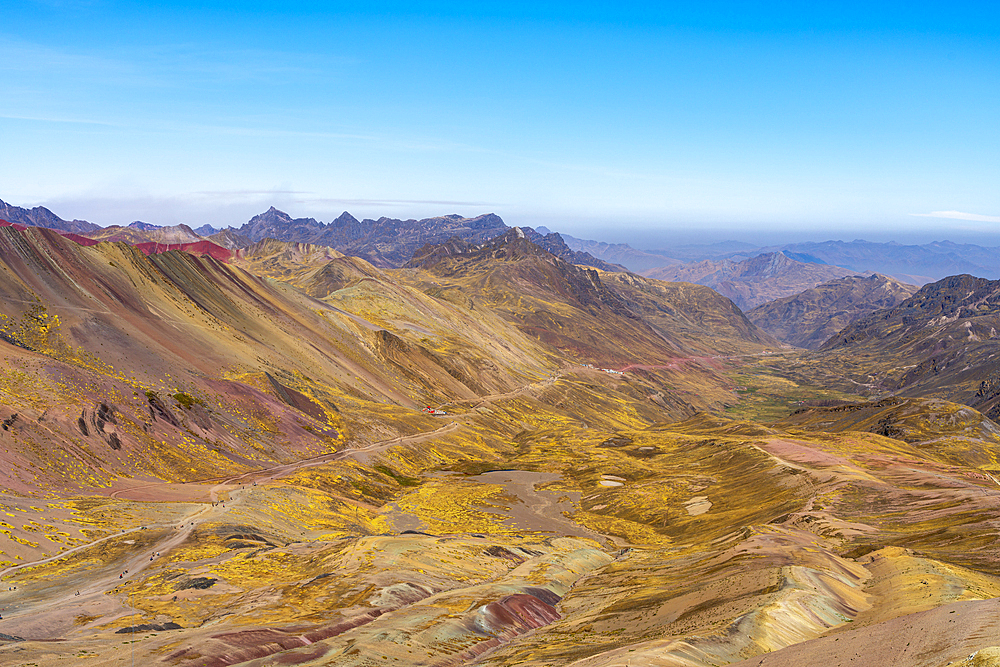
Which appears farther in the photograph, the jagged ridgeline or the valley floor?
the jagged ridgeline

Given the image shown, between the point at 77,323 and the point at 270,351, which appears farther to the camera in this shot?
the point at 270,351

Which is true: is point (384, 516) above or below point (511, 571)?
below

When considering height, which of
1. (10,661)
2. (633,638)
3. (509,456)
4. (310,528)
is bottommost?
(509,456)

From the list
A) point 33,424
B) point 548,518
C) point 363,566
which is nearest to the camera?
point 363,566

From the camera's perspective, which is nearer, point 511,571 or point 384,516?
point 511,571

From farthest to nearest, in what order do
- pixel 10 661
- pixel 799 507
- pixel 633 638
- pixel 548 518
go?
pixel 548 518 < pixel 799 507 < pixel 633 638 < pixel 10 661

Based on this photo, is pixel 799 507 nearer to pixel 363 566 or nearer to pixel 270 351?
pixel 363 566

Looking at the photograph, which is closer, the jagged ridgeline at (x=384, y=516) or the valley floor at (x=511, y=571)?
the valley floor at (x=511, y=571)

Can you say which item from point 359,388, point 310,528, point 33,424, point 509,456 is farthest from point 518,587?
point 359,388
